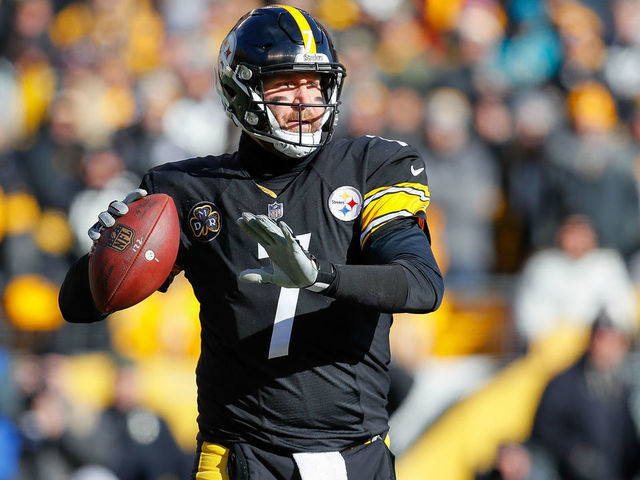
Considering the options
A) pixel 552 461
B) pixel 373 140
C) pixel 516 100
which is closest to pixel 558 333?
pixel 552 461

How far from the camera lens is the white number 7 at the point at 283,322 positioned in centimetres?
319

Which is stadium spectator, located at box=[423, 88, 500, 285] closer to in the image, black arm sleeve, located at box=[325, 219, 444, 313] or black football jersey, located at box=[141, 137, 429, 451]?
black football jersey, located at box=[141, 137, 429, 451]

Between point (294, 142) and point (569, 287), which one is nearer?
point (294, 142)

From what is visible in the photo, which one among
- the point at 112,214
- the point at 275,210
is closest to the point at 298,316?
the point at 275,210

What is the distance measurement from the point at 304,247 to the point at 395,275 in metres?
0.35

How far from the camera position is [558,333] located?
7324 millimetres

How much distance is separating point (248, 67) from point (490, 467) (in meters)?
4.02

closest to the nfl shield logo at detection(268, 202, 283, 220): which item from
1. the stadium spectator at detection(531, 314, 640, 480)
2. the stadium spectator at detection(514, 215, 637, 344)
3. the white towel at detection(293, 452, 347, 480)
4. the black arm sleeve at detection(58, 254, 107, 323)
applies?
the black arm sleeve at detection(58, 254, 107, 323)

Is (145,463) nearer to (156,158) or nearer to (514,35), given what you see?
(156,158)

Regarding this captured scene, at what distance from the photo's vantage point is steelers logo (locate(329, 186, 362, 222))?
323 centimetres

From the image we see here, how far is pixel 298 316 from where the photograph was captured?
3193 millimetres

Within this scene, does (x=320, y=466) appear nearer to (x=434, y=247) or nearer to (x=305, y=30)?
(x=305, y=30)

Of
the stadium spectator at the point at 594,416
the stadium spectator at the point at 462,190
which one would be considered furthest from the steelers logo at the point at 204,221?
the stadium spectator at the point at 462,190

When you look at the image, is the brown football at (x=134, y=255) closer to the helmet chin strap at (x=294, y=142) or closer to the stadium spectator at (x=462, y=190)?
the helmet chin strap at (x=294, y=142)
